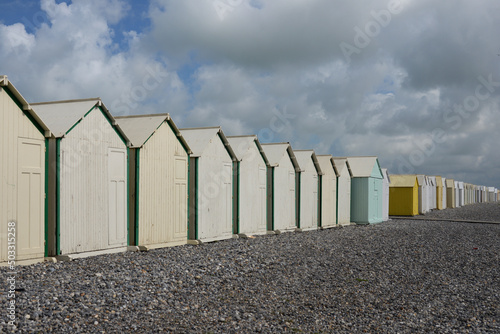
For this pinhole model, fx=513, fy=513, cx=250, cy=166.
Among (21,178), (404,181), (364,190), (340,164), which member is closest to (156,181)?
(21,178)

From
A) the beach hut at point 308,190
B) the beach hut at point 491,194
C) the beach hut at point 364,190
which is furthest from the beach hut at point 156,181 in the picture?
the beach hut at point 491,194

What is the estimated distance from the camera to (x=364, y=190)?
29.5 meters

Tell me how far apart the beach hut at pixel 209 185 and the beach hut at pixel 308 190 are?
5.82m

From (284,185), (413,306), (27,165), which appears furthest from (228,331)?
(284,185)

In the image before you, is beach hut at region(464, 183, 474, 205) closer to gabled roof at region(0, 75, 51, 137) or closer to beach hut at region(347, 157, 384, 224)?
beach hut at region(347, 157, 384, 224)

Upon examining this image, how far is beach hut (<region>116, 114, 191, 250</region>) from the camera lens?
564 inches

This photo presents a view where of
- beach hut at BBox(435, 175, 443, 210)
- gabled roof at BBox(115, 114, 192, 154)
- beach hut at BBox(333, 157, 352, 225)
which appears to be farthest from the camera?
beach hut at BBox(435, 175, 443, 210)

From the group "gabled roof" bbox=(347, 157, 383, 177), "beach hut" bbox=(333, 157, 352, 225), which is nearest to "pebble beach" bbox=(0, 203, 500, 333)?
"beach hut" bbox=(333, 157, 352, 225)

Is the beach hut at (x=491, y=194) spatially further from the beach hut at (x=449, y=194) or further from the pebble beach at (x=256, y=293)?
the pebble beach at (x=256, y=293)

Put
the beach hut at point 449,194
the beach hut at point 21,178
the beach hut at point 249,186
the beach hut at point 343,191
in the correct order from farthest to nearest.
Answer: the beach hut at point 449,194, the beach hut at point 343,191, the beach hut at point 249,186, the beach hut at point 21,178

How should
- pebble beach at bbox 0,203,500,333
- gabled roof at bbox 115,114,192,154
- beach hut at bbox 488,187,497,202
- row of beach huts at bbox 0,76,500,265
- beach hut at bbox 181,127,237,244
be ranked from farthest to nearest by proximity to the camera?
1. beach hut at bbox 488,187,497,202
2. beach hut at bbox 181,127,237,244
3. gabled roof at bbox 115,114,192,154
4. row of beach huts at bbox 0,76,500,265
5. pebble beach at bbox 0,203,500,333

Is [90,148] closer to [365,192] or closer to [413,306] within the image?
[413,306]

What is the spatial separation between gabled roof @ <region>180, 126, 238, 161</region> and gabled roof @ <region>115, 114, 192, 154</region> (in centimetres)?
60

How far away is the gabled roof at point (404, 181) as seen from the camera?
133 ft
